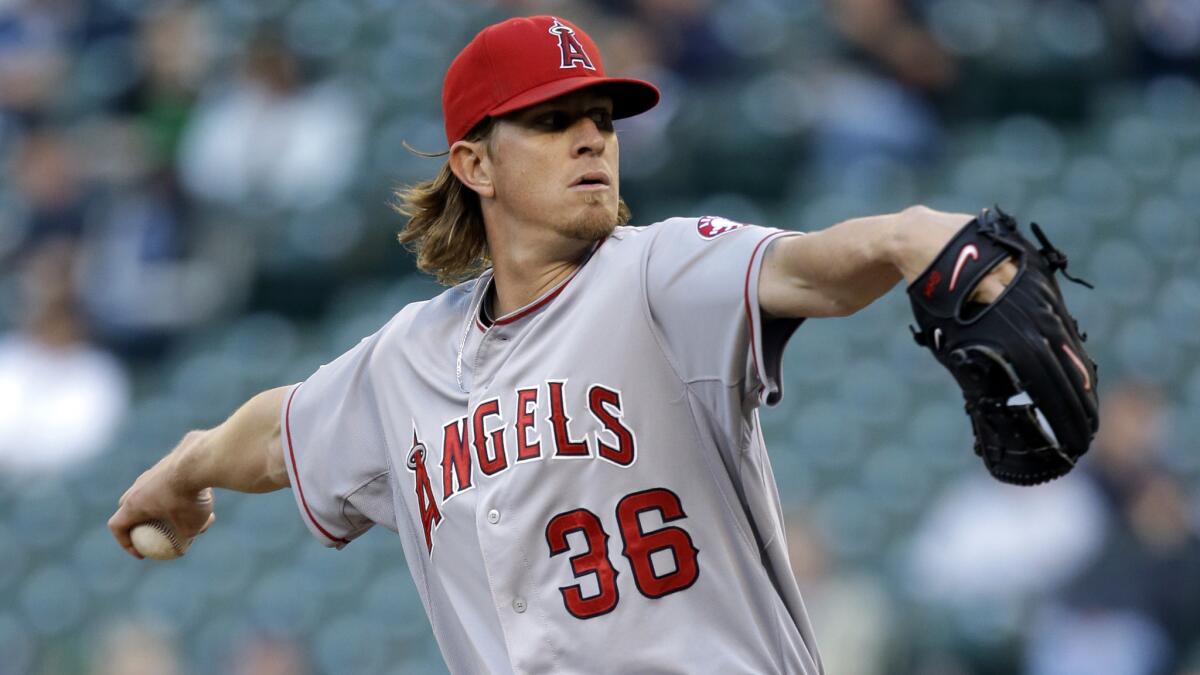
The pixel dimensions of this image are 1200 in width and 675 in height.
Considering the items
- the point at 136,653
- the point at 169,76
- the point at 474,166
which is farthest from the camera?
the point at 169,76

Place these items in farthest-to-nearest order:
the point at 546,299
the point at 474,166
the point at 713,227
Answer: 1. the point at 474,166
2. the point at 546,299
3. the point at 713,227

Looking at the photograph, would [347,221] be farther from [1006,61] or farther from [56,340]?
[1006,61]

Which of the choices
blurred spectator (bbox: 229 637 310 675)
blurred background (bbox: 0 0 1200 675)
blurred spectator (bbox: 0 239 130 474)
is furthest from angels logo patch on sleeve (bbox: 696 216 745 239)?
blurred spectator (bbox: 0 239 130 474)

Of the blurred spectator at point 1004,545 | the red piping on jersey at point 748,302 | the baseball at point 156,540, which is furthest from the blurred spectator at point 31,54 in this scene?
the red piping on jersey at point 748,302

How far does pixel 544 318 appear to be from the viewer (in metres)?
2.75

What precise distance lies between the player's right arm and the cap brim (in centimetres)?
81

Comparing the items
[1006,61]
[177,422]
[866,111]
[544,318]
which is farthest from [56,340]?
[544,318]

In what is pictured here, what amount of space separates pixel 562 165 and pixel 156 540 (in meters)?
1.15

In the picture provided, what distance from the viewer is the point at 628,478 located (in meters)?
2.56

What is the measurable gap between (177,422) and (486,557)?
5.00 metres

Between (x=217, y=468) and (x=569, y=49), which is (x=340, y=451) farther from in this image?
(x=569, y=49)

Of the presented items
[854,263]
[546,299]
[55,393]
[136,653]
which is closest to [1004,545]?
[136,653]

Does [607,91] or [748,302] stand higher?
[607,91]

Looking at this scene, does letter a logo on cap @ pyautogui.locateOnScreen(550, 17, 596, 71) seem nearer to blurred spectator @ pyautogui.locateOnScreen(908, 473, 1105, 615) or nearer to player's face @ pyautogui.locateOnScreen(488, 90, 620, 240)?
player's face @ pyautogui.locateOnScreen(488, 90, 620, 240)
